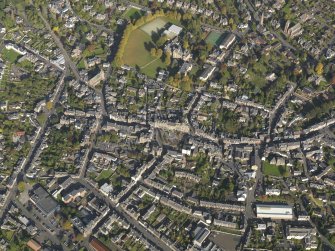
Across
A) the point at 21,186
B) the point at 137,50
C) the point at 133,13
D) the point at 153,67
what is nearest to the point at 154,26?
the point at 133,13

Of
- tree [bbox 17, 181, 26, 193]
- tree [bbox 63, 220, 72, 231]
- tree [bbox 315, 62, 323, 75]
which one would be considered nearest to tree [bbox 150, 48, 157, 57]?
tree [bbox 315, 62, 323, 75]

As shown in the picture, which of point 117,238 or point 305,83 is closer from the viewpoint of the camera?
point 117,238

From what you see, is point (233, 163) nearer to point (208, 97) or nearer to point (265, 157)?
point (265, 157)

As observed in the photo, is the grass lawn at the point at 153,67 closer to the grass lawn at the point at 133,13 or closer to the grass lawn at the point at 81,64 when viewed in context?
the grass lawn at the point at 81,64

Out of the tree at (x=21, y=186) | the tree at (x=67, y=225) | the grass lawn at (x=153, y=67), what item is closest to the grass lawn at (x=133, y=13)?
the grass lawn at (x=153, y=67)

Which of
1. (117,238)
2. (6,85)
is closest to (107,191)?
(117,238)

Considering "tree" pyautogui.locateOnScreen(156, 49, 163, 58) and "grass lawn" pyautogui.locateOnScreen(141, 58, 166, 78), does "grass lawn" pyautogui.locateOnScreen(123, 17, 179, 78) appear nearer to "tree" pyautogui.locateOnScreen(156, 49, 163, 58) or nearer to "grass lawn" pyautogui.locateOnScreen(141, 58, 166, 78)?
"grass lawn" pyautogui.locateOnScreen(141, 58, 166, 78)
